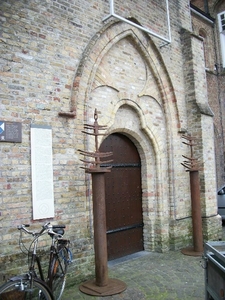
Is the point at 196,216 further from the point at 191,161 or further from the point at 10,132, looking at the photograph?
the point at 10,132

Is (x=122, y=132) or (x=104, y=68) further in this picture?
(x=122, y=132)

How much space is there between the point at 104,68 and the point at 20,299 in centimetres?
469

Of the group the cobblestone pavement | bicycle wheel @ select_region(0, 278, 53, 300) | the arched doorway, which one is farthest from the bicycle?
the arched doorway

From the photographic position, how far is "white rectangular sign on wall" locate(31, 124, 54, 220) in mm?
4996

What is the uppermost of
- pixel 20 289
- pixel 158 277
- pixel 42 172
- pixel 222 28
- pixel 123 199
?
pixel 222 28

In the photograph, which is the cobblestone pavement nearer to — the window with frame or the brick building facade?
the brick building facade

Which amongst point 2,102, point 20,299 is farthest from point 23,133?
point 20,299

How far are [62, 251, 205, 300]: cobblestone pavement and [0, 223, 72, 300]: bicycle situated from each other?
470 mm

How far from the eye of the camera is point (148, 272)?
5875 millimetres

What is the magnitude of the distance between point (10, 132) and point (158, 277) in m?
3.68

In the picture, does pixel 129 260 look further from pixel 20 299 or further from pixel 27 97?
pixel 27 97

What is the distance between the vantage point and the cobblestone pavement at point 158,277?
4.77 meters

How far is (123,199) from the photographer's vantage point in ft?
23.3

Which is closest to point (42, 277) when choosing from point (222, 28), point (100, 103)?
point (100, 103)
